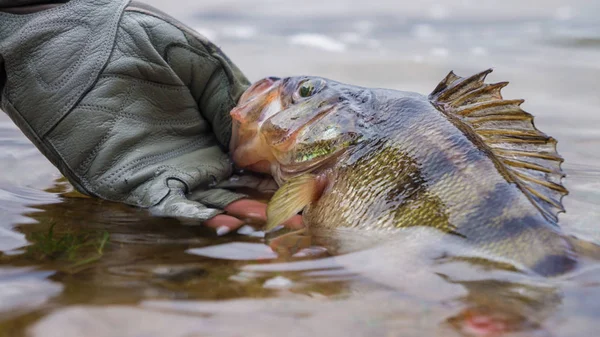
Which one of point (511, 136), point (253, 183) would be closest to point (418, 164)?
point (511, 136)

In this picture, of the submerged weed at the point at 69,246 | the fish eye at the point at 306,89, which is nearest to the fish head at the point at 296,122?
the fish eye at the point at 306,89

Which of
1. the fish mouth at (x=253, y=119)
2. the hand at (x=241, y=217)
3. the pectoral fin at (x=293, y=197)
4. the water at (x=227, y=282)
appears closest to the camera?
the water at (x=227, y=282)

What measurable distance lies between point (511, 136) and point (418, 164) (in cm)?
42

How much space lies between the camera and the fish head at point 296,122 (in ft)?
8.21

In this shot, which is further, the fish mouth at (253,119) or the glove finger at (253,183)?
the glove finger at (253,183)

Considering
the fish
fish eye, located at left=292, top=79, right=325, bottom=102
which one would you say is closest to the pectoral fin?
the fish

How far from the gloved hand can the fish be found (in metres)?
0.31

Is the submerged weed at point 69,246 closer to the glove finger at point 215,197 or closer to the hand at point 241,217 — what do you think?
the hand at point 241,217

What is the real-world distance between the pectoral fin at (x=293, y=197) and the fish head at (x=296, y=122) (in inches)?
3.2

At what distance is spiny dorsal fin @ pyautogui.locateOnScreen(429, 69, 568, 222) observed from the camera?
2188 mm

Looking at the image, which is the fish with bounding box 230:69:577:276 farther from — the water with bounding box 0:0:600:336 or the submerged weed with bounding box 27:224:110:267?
the submerged weed with bounding box 27:224:110:267

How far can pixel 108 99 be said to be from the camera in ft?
8.89

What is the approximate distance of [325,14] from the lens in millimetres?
12172

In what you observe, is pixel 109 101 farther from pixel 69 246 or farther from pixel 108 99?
pixel 69 246
